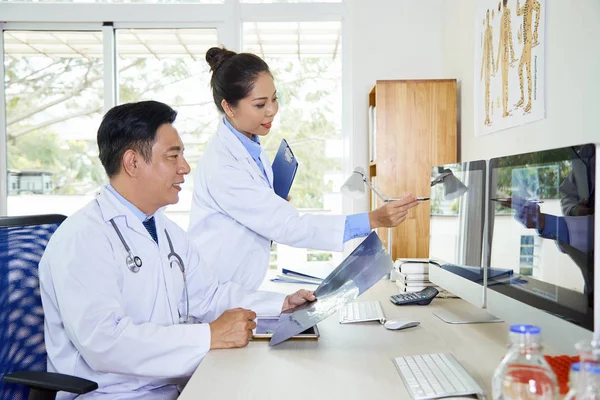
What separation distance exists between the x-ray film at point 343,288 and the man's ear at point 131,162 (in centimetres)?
53

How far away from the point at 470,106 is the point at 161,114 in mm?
1886

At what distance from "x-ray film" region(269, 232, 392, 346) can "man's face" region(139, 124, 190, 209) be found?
1.46 feet

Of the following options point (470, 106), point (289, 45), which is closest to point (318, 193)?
point (289, 45)

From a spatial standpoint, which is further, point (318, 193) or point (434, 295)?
point (318, 193)

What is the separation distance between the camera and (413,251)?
3014mm

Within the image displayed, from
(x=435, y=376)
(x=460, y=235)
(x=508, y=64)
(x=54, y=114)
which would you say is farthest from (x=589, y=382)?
(x=54, y=114)

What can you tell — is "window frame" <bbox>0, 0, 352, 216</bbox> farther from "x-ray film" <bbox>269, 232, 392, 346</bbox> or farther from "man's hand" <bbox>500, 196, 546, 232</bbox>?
"man's hand" <bbox>500, 196, 546, 232</bbox>

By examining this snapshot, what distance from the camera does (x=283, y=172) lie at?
90.5 inches

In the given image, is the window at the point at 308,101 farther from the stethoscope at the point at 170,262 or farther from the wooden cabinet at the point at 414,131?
the stethoscope at the point at 170,262

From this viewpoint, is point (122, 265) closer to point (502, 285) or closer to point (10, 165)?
point (502, 285)

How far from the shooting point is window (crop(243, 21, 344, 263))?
4031mm

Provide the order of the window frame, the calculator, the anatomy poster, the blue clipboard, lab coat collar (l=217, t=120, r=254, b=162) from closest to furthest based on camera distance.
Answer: the calculator → lab coat collar (l=217, t=120, r=254, b=162) → the anatomy poster → the blue clipboard → the window frame

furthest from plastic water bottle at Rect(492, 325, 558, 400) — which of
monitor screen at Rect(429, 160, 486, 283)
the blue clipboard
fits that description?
the blue clipboard

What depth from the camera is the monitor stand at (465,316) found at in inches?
64.1
